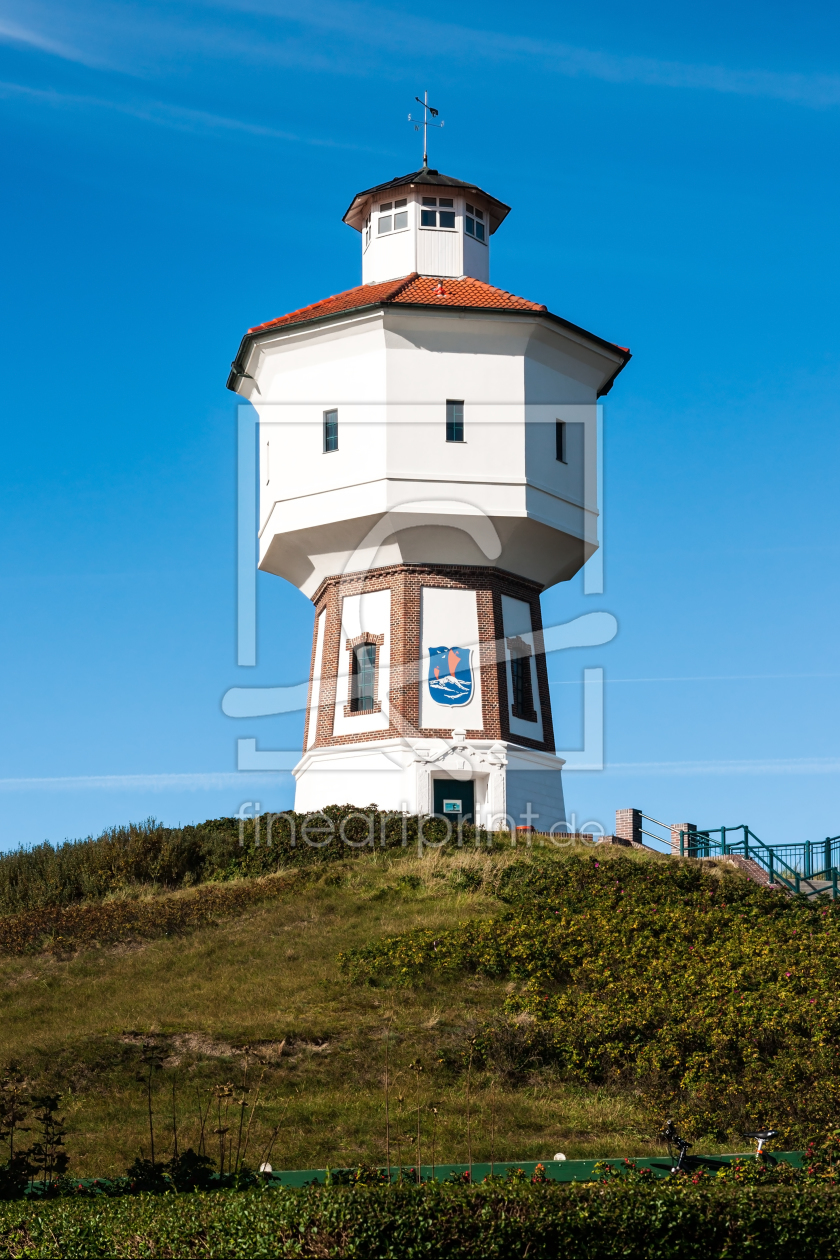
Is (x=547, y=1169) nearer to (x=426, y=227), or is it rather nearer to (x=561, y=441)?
(x=561, y=441)

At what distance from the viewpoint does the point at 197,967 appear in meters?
20.8

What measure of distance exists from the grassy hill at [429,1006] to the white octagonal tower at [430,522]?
437 cm

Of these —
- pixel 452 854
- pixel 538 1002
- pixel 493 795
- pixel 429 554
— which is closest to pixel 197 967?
pixel 538 1002

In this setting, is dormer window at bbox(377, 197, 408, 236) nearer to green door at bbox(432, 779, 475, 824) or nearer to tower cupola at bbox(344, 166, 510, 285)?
tower cupola at bbox(344, 166, 510, 285)

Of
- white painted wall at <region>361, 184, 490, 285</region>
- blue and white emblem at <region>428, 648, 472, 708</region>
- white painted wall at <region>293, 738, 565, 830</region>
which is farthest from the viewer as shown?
white painted wall at <region>361, 184, 490, 285</region>

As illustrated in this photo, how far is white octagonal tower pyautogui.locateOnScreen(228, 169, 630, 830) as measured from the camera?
31.1 m

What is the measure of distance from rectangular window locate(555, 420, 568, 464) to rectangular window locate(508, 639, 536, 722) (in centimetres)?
439

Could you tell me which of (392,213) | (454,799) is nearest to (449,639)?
(454,799)

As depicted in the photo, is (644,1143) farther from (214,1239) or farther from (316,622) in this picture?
(316,622)

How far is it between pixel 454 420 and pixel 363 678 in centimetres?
620

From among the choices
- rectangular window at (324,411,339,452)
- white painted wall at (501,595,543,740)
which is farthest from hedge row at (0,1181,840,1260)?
rectangular window at (324,411,339,452)

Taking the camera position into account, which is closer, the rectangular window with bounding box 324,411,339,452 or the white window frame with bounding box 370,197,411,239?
the rectangular window with bounding box 324,411,339,452

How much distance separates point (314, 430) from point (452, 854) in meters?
11.1

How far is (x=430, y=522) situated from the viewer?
31.4 m
